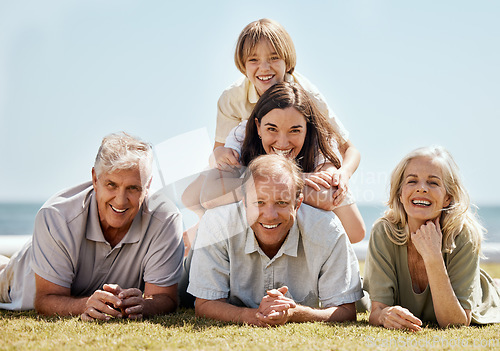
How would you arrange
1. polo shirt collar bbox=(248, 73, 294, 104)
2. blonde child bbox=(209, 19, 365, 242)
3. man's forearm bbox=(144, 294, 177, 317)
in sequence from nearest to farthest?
man's forearm bbox=(144, 294, 177, 317) → blonde child bbox=(209, 19, 365, 242) → polo shirt collar bbox=(248, 73, 294, 104)

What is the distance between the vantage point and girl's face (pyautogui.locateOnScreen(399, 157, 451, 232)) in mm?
3986

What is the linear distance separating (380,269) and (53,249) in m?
2.35

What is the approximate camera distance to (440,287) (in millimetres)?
3779

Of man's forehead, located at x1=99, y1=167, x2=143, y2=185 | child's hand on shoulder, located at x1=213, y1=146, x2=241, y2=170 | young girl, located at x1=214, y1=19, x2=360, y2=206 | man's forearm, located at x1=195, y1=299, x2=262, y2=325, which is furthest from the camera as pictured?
young girl, located at x1=214, y1=19, x2=360, y2=206

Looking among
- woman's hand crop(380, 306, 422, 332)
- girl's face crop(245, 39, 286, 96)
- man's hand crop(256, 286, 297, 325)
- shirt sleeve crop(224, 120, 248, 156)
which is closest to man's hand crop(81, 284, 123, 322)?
man's hand crop(256, 286, 297, 325)

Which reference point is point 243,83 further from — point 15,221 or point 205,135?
point 15,221

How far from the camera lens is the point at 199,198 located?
16.0 feet

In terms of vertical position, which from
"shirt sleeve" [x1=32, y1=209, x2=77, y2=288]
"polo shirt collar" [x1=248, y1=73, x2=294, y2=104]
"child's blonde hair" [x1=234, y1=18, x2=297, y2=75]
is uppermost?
"child's blonde hair" [x1=234, y1=18, x2=297, y2=75]

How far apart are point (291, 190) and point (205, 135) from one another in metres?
1.48

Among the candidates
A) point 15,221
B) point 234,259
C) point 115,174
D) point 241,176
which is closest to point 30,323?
point 115,174

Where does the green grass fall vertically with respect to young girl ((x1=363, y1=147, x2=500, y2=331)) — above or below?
below

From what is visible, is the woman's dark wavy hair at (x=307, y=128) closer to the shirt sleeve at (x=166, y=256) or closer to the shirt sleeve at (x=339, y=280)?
the shirt sleeve at (x=166, y=256)

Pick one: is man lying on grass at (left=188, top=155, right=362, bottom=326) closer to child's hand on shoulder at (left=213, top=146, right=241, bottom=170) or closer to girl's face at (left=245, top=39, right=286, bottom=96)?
child's hand on shoulder at (left=213, top=146, right=241, bottom=170)

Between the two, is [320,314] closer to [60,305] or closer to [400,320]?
[400,320]
